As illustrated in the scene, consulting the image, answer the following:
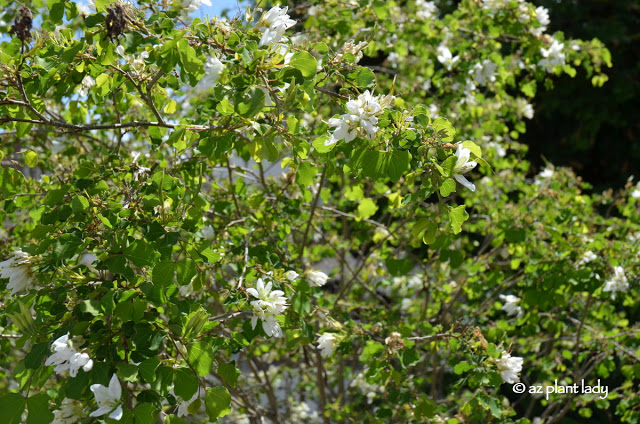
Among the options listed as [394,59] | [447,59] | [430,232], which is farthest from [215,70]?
[394,59]

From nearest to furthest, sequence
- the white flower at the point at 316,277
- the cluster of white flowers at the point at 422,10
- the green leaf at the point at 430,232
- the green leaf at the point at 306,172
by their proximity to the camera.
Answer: the green leaf at the point at 430,232 < the green leaf at the point at 306,172 < the white flower at the point at 316,277 < the cluster of white flowers at the point at 422,10

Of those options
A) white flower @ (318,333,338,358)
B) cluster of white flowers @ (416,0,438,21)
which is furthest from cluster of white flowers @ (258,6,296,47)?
cluster of white flowers @ (416,0,438,21)

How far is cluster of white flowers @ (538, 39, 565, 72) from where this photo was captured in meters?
2.84

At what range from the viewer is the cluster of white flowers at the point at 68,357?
3.82 ft

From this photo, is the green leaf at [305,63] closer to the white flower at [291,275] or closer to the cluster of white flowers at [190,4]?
the cluster of white flowers at [190,4]

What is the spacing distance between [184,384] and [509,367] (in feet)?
2.97

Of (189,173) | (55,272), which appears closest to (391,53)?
(189,173)

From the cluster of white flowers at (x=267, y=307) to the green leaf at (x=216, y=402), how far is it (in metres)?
0.20

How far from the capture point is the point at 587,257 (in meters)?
2.26

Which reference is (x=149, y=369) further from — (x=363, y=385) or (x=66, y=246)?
(x=363, y=385)

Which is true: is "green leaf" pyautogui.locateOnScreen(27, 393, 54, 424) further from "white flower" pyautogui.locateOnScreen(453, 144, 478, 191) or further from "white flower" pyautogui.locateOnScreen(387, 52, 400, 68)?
"white flower" pyautogui.locateOnScreen(387, 52, 400, 68)

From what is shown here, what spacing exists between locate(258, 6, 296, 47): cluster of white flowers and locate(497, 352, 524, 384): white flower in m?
1.03

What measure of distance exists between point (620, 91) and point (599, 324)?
2.64m

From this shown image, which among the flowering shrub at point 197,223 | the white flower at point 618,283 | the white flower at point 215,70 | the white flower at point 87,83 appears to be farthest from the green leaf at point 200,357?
the white flower at point 618,283
